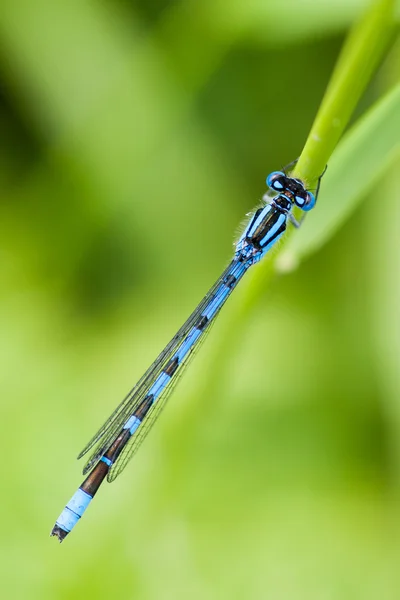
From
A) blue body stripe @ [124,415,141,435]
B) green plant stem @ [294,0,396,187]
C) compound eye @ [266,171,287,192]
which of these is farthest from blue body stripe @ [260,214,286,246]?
blue body stripe @ [124,415,141,435]

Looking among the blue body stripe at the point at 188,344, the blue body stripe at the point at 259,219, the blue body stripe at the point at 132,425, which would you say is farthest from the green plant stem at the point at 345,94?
the blue body stripe at the point at 132,425

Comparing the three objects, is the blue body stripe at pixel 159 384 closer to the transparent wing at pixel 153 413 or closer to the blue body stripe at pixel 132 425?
the transparent wing at pixel 153 413

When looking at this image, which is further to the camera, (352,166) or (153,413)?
(153,413)

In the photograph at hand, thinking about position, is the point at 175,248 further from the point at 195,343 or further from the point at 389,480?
the point at 389,480

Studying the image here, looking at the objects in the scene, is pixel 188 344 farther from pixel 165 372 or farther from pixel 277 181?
pixel 277 181

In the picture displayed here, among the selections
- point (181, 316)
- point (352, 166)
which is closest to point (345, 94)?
point (352, 166)

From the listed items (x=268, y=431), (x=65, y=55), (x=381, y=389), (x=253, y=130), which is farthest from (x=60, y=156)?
(x=381, y=389)
